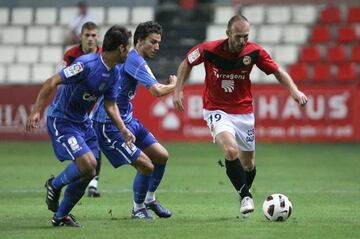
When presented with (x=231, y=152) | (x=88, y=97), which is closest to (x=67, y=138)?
(x=88, y=97)

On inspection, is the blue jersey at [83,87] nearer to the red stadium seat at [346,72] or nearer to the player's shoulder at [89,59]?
the player's shoulder at [89,59]

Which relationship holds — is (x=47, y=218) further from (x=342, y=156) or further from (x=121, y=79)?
(x=342, y=156)

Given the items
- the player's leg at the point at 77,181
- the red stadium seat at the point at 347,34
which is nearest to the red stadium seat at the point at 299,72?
the red stadium seat at the point at 347,34

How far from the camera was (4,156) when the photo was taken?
1855 cm

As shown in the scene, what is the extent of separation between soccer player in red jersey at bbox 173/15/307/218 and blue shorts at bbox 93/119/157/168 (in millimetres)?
582

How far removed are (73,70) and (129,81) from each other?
57.2 inches

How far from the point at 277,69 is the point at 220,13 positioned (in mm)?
14310

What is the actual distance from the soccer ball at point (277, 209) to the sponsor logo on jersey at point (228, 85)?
1417mm

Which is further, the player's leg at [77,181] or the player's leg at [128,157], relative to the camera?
the player's leg at [128,157]

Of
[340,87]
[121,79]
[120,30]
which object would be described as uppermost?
[120,30]

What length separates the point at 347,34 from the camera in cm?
2420

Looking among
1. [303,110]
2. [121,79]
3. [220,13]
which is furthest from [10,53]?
[121,79]

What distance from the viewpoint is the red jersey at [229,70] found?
10664mm

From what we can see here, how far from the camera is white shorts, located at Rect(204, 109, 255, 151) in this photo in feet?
35.0
